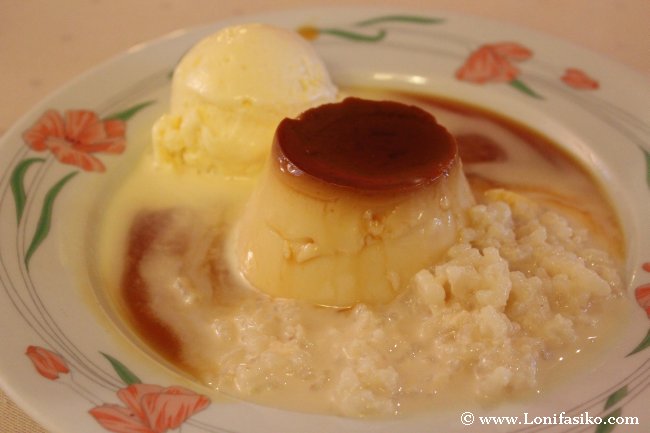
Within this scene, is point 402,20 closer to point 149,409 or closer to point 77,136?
point 77,136

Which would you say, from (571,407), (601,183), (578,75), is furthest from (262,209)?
(578,75)

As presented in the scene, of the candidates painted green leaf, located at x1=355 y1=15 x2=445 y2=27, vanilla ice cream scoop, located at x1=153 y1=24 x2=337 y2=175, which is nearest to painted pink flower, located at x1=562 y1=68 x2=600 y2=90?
painted green leaf, located at x1=355 y1=15 x2=445 y2=27

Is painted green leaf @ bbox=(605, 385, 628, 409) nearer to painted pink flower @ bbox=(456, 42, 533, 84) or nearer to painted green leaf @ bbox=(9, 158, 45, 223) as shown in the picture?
painted pink flower @ bbox=(456, 42, 533, 84)

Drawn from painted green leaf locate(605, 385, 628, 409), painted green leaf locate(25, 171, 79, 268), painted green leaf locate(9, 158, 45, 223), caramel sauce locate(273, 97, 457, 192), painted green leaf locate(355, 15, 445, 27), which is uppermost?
caramel sauce locate(273, 97, 457, 192)

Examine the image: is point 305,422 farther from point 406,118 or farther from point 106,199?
point 106,199

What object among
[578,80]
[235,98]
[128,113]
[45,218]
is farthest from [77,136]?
[578,80]

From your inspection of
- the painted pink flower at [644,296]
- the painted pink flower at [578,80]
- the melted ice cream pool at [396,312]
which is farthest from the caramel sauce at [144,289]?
the painted pink flower at [578,80]
